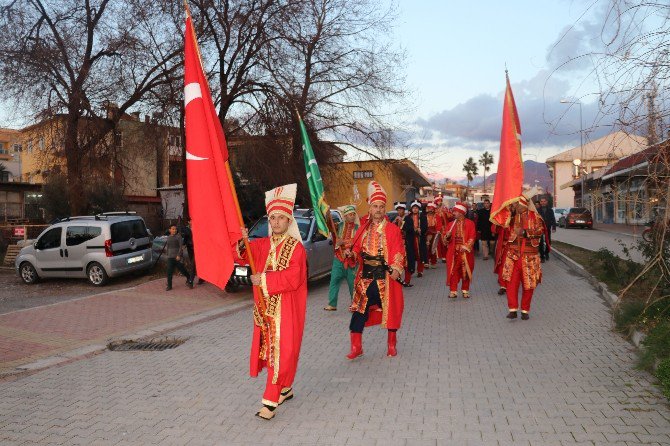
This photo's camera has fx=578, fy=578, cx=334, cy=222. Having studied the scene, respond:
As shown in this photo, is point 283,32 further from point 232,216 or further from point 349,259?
point 232,216

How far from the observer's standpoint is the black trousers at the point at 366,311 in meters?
6.79

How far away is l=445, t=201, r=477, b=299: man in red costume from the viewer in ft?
Result: 36.5

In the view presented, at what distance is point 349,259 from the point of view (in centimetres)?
716

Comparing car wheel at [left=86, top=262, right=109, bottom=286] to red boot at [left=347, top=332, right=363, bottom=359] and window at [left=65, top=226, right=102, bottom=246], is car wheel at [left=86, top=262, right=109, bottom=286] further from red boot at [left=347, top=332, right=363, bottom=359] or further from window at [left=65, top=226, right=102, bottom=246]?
red boot at [left=347, top=332, right=363, bottom=359]

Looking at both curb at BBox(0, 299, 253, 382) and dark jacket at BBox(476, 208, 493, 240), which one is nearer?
curb at BBox(0, 299, 253, 382)

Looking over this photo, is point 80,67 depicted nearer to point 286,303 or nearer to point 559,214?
point 286,303

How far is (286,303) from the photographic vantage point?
4.94 metres

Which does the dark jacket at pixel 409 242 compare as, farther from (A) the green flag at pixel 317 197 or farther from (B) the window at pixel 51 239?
(B) the window at pixel 51 239

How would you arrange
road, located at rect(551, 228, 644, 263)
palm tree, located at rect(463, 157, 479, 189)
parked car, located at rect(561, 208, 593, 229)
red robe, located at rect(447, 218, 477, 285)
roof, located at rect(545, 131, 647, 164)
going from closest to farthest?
roof, located at rect(545, 131, 647, 164) → red robe, located at rect(447, 218, 477, 285) → road, located at rect(551, 228, 644, 263) → parked car, located at rect(561, 208, 593, 229) → palm tree, located at rect(463, 157, 479, 189)

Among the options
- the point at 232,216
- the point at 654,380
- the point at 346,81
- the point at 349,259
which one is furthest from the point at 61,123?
the point at 654,380

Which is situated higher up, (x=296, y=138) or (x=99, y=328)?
(x=296, y=138)

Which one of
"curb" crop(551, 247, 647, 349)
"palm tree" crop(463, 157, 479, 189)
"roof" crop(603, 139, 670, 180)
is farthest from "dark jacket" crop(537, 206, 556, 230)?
"palm tree" crop(463, 157, 479, 189)

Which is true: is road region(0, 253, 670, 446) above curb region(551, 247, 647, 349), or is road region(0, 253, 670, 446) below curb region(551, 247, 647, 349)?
below

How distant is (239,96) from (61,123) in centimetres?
550
